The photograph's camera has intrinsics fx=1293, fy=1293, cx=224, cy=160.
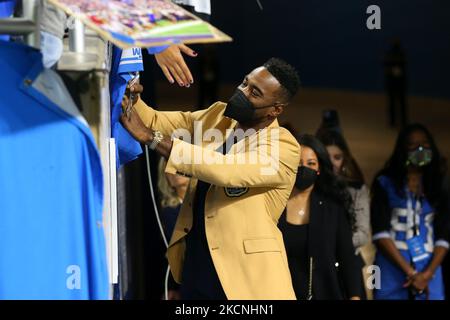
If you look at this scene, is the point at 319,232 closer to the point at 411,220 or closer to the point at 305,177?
the point at 305,177

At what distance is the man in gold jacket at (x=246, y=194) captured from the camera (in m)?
4.90

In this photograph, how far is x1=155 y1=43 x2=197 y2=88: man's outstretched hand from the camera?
193 inches

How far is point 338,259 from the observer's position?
21.4 feet

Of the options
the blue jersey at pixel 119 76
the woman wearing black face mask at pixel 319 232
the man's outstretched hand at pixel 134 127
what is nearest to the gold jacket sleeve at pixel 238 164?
the man's outstretched hand at pixel 134 127

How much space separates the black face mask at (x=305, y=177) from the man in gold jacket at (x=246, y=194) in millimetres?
1211

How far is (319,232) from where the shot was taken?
20.7 ft

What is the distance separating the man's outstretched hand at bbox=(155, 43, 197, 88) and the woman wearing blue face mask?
265 centimetres

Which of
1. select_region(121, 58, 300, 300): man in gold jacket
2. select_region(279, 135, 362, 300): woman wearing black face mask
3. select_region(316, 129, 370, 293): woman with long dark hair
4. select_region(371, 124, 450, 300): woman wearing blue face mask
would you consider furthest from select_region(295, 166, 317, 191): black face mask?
select_region(121, 58, 300, 300): man in gold jacket

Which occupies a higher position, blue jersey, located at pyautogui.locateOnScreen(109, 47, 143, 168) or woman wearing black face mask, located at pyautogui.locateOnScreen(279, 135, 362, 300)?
blue jersey, located at pyautogui.locateOnScreen(109, 47, 143, 168)

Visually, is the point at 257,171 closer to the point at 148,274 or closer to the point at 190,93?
the point at 148,274

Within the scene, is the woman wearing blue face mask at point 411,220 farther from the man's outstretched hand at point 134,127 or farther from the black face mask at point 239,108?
the man's outstretched hand at point 134,127

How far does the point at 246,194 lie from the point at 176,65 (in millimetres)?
563

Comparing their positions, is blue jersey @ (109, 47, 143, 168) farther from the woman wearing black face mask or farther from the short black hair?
the woman wearing black face mask
